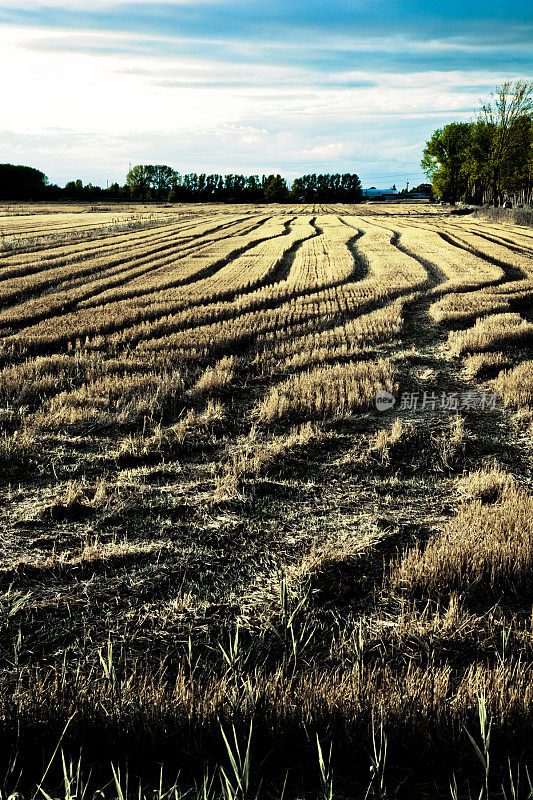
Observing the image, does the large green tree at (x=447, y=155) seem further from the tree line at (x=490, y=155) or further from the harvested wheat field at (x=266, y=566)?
the harvested wheat field at (x=266, y=566)

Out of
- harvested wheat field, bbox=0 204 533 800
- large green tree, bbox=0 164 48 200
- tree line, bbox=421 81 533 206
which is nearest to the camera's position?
harvested wheat field, bbox=0 204 533 800

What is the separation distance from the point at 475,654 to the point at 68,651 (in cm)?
251

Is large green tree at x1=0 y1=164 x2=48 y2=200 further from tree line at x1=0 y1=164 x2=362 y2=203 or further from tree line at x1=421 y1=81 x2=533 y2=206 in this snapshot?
tree line at x1=421 y1=81 x2=533 y2=206

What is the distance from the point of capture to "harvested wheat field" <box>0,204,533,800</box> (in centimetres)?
271

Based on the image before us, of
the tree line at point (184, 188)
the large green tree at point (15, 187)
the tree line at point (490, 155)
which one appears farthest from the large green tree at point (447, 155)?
the large green tree at point (15, 187)

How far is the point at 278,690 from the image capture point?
3012 mm

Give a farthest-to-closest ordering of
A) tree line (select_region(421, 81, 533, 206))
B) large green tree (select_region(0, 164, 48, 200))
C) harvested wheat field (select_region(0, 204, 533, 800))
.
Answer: large green tree (select_region(0, 164, 48, 200)) < tree line (select_region(421, 81, 533, 206)) < harvested wheat field (select_region(0, 204, 533, 800))

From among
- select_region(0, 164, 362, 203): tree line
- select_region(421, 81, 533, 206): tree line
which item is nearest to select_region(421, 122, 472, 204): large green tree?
select_region(421, 81, 533, 206): tree line

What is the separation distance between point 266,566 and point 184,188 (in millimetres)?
119732

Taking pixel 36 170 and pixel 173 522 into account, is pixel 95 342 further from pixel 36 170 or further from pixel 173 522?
pixel 36 170

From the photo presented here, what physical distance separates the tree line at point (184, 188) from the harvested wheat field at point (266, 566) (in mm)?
107871

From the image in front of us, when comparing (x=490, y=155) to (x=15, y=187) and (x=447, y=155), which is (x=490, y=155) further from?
(x=15, y=187)

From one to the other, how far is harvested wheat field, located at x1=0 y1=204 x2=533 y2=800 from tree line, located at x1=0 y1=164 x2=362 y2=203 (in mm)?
107871

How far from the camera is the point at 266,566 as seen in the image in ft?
14.4
